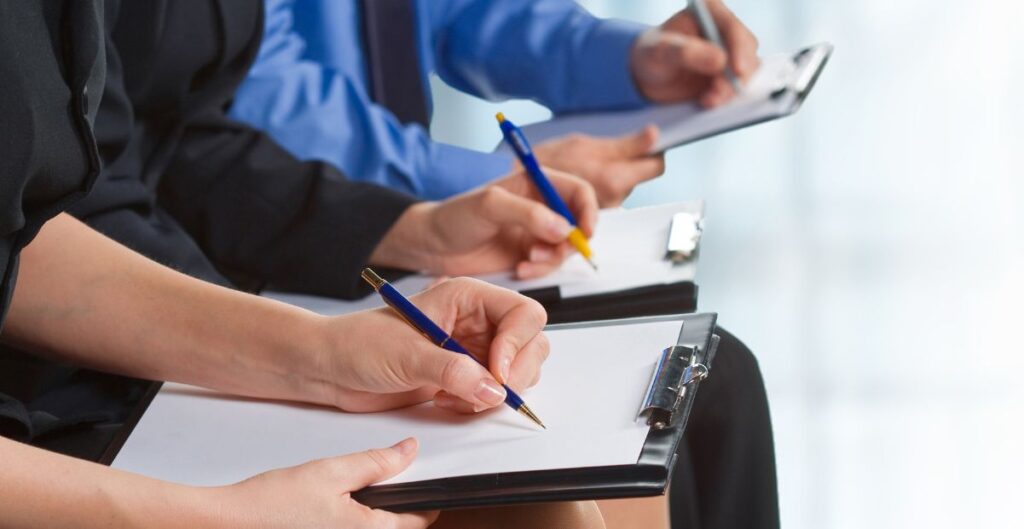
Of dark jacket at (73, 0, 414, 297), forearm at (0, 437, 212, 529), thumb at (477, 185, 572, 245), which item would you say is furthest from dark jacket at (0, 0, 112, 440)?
thumb at (477, 185, 572, 245)

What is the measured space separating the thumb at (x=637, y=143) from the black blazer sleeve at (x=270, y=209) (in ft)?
0.86

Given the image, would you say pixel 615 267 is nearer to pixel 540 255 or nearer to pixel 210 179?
pixel 540 255

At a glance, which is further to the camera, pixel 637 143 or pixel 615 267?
pixel 637 143

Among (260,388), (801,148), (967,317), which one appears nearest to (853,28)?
(801,148)

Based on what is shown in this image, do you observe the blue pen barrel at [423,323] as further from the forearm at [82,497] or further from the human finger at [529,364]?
the forearm at [82,497]

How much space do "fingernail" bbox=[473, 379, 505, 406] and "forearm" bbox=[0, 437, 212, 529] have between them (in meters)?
0.13

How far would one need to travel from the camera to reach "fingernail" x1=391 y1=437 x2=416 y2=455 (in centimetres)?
63

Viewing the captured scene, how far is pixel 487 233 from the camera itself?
3.21 ft

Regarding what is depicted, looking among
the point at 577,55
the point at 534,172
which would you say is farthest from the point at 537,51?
the point at 534,172

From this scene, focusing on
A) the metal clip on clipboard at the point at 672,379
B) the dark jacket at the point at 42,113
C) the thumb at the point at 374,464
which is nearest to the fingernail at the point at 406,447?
the thumb at the point at 374,464

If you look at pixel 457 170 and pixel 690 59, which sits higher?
pixel 690 59

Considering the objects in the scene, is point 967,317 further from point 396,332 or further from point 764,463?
point 396,332

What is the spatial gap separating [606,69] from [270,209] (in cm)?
42

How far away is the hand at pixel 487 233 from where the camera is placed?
95 centimetres
